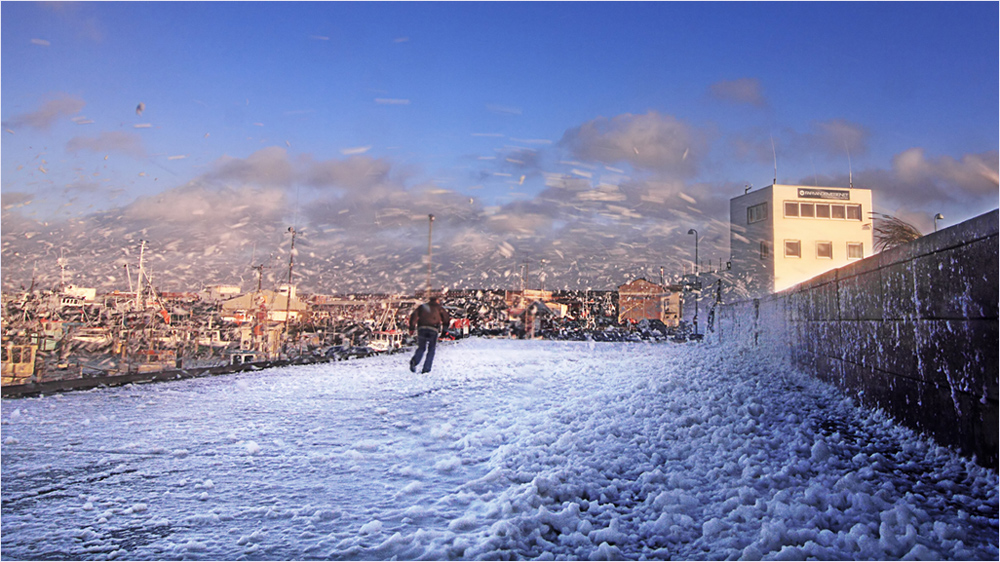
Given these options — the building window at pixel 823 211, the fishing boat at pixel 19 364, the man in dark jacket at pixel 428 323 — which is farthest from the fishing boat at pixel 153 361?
the building window at pixel 823 211

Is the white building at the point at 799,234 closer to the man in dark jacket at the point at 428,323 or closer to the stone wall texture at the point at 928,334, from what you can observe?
the man in dark jacket at the point at 428,323

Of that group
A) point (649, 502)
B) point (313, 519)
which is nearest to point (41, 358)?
point (313, 519)

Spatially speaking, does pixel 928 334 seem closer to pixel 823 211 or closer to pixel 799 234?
pixel 799 234

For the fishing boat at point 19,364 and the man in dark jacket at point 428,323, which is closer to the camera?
the man in dark jacket at point 428,323

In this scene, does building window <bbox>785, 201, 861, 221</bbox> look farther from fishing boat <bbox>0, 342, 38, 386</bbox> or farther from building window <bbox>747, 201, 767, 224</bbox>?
fishing boat <bbox>0, 342, 38, 386</bbox>

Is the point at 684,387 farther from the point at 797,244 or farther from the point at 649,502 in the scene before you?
the point at 797,244

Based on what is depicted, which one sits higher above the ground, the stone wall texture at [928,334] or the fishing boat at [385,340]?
the stone wall texture at [928,334]

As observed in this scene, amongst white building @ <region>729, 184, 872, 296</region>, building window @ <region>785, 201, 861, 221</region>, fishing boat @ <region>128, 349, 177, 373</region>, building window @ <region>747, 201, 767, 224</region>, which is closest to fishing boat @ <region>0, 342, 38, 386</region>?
fishing boat @ <region>128, 349, 177, 373</region>
